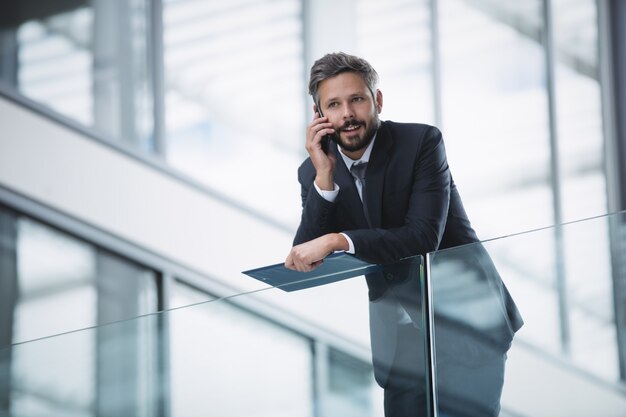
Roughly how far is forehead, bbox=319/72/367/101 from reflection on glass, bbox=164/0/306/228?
4.46 m

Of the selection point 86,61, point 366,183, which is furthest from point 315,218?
point 86,61

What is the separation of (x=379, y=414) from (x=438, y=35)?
6.42 meters

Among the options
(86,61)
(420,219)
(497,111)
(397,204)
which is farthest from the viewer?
(497,111)

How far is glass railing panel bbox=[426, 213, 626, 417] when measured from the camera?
2980 mm

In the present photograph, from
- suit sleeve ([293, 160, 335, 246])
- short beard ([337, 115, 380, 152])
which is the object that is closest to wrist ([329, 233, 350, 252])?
suit sleeve ([293, 160, 335, 246])

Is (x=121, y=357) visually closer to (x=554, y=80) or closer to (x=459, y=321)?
(x=459, y=321)

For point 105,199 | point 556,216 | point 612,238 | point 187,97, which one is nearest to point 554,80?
point 556,216

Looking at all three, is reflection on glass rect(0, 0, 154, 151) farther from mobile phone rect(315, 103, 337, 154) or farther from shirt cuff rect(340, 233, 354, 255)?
shirt cuff rect(340, 233, 354, 255)

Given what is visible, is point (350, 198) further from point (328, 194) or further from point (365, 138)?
point (365, 138)

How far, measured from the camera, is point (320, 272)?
3096 millimetres

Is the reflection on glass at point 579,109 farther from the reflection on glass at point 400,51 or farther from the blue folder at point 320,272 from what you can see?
the blue folder at point 320,272

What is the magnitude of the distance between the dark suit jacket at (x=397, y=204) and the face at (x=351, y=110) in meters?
0.05

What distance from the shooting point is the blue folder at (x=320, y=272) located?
3.00 m

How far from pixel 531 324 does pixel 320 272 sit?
0.62m
